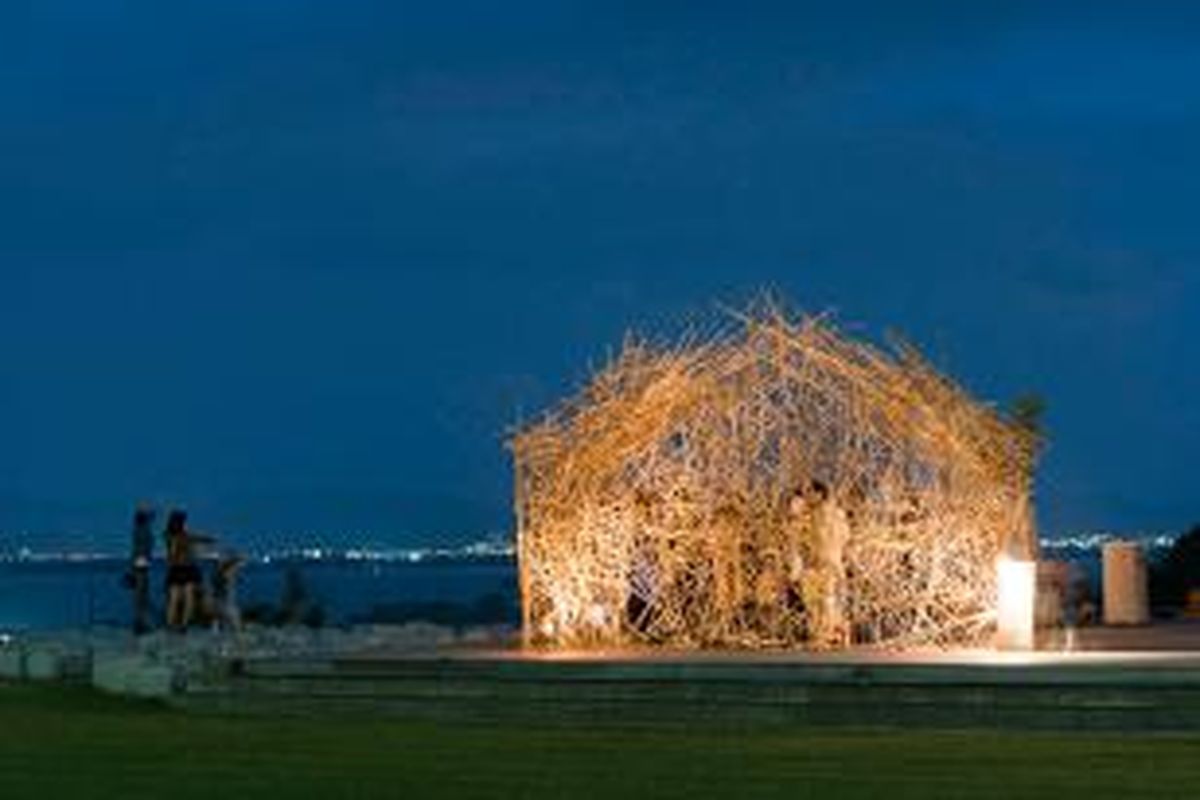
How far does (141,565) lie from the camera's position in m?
29.4

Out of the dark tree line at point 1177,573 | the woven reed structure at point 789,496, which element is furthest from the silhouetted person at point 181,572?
the dark tree line at point 1177,573

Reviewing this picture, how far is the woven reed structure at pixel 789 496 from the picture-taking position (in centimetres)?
2248

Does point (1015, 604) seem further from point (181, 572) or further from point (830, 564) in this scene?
point (181, 572)

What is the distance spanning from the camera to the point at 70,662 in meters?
25.1

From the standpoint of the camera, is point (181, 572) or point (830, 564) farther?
point (181, 572)

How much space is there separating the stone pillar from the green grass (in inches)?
440

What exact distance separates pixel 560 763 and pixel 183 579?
12751mm

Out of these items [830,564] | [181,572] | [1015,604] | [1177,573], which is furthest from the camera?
[1177,573]

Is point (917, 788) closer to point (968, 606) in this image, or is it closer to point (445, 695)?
point (445, 695)

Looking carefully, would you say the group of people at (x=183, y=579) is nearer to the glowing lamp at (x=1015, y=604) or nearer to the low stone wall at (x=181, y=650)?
the low stone wall at (x=181, y=650)

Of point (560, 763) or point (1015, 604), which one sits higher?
point (1015, 604)

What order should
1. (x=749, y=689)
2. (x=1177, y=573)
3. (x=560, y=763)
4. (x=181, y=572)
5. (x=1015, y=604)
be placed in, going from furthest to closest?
(x=1177, y=573) < (x=181, y=572) < (x=1015, y=604) < (x=749, y=689) < (x=560, y=763)

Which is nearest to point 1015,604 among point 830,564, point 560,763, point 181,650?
point 830,564

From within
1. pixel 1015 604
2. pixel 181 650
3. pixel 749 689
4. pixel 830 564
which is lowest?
pixel 749 689
